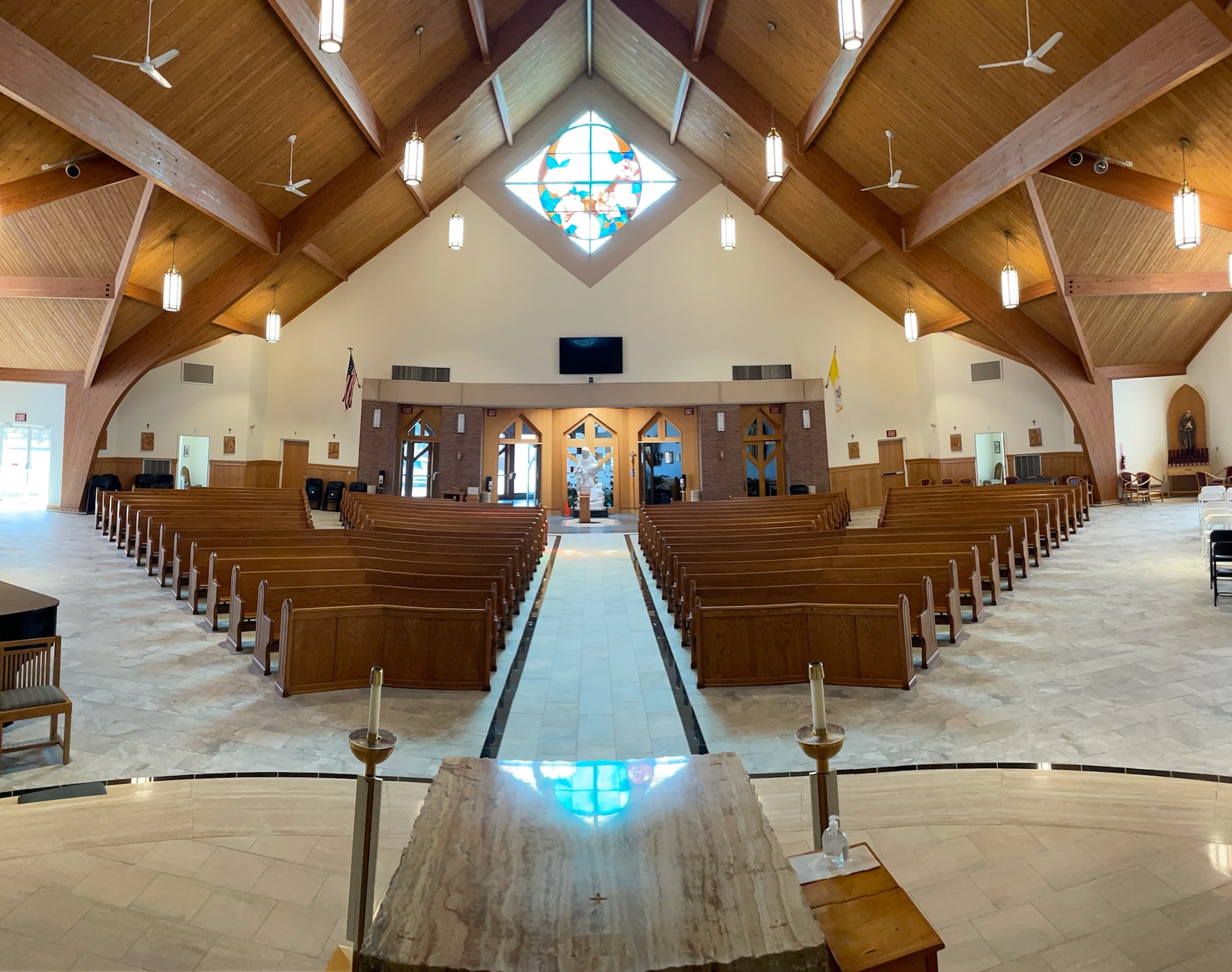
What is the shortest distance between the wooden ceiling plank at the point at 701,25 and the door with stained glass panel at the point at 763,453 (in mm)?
7907

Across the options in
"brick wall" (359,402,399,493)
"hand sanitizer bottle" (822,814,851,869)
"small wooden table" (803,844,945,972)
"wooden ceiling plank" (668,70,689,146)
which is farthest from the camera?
"brick wall" (359,402,399,493)

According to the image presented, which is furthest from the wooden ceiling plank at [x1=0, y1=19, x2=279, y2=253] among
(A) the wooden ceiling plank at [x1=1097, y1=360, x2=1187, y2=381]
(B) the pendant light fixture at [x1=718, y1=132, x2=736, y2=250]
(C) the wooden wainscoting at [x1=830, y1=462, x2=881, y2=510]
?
(A) the wooden ceiling plank at [x1=1097, y1=360, x2=1187, y2=381]

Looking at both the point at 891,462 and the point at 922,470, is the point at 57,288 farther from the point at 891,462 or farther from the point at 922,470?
the point at 922,470

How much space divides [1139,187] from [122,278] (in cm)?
1402

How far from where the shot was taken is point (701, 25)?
10516 millimetres

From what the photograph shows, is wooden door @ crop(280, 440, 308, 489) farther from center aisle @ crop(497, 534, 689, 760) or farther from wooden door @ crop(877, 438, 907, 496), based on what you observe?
wooden door @ crop(877, 438, 907, 496)

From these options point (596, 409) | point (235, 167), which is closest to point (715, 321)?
point (596, 409)

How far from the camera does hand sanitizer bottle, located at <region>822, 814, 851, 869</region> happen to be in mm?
1519

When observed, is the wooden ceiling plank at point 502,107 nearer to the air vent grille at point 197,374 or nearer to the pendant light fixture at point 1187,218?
the air vent grille at point 197,374

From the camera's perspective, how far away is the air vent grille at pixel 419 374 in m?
16.2

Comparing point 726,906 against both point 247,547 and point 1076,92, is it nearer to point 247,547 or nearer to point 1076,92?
point 247,547

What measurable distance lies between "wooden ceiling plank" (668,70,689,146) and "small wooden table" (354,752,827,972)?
12.6 m

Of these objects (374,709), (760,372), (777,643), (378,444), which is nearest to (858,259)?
(760,372)

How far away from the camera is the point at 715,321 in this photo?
1634 centimetres
